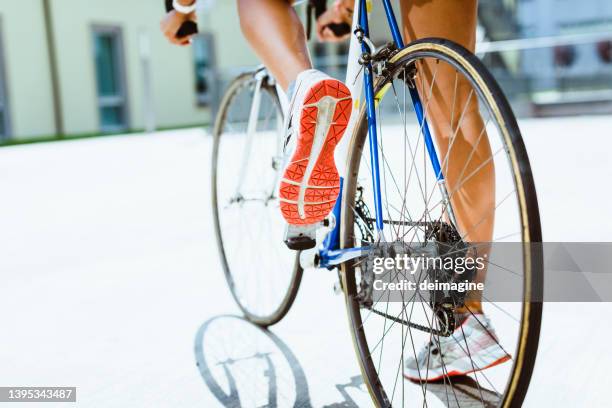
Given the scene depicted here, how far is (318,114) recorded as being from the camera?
5.13 feet

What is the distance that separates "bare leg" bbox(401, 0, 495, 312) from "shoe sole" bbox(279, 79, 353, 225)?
271mm

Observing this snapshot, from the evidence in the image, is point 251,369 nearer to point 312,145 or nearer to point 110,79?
point 312,145

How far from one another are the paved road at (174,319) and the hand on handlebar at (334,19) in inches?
37.8

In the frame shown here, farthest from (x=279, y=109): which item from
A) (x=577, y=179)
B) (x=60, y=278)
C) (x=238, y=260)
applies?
(x=577, y=179)

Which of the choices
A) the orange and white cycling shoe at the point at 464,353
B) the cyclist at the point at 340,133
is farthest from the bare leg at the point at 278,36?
the orange and white cycling shoe at the point at 464,353

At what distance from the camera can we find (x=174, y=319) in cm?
266

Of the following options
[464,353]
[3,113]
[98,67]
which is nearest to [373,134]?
[464,353]

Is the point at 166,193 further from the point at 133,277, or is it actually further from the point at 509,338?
the point at 509,338

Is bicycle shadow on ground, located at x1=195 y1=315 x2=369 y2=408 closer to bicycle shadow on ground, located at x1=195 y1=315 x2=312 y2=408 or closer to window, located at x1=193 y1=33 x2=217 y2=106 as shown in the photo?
bicycle shadow on ground, located at x1=195 y1=315 x2=312 y2=408

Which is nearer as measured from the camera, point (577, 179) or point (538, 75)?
point (577, 179)

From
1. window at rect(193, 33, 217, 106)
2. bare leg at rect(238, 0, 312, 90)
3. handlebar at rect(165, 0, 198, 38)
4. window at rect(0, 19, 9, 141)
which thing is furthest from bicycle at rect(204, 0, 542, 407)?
window at rect(193, 33, 217, 106)

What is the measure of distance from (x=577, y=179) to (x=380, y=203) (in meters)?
4.01

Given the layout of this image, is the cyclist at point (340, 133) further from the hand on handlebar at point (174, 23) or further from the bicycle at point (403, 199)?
the hand on handlebar at point (174, 23)

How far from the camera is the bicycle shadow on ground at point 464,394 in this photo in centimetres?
171
